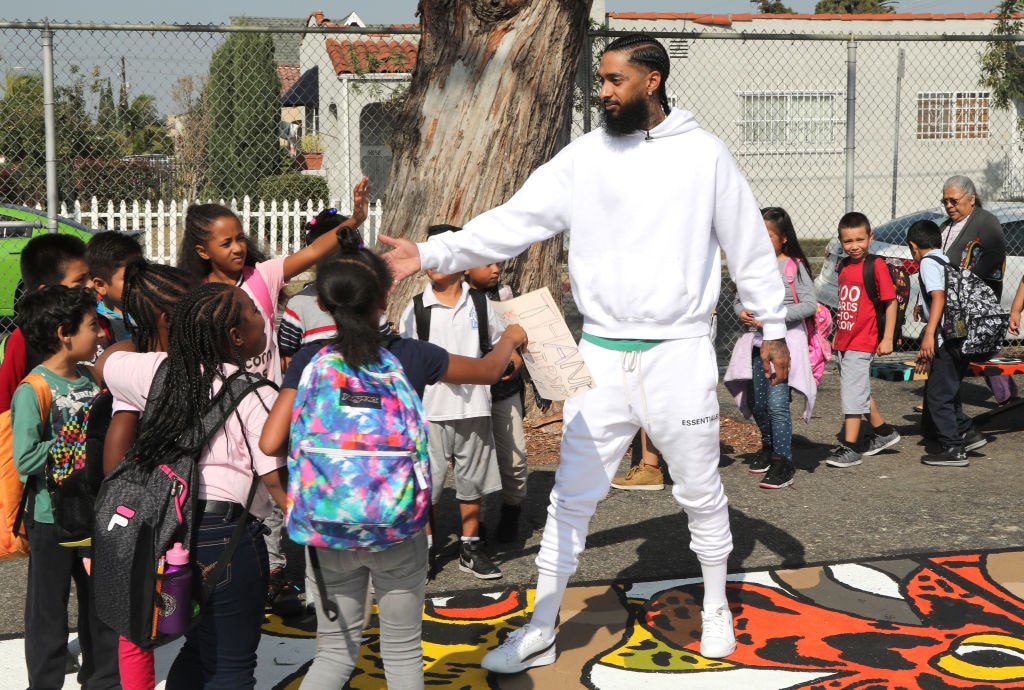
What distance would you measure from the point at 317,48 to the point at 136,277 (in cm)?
2160

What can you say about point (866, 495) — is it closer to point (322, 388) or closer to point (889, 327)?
point (889, 327)

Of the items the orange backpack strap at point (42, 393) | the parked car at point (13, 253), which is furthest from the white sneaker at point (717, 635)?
the parked car at point (13, 253)

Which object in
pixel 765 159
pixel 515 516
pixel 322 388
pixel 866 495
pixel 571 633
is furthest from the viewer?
pixel 765 159

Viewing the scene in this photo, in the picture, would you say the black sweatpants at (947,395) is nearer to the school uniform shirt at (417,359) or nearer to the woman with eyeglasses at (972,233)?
the woman with eyeglasses at (972,233)

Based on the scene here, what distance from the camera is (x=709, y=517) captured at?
427cm

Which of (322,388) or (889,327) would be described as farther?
(889,327)

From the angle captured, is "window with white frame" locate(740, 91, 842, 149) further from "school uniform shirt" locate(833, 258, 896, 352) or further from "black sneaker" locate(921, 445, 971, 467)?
"black sneaker" locate(921, 445, 971, 467)

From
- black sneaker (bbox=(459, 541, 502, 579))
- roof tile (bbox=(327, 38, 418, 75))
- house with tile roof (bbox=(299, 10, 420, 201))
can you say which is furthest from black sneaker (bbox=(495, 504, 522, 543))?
roof tile (bbox=(327, 38, 418, 75))

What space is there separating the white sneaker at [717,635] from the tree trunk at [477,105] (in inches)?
137

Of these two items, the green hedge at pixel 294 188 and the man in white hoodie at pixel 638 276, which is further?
the green hedge at pixel 294 188

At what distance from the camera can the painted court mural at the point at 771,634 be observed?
13.4ft

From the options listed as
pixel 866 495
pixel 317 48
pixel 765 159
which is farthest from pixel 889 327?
pixel 317 48

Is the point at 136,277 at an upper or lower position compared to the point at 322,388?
upper

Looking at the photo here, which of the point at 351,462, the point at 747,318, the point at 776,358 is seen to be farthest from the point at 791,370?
the point at 351,462
